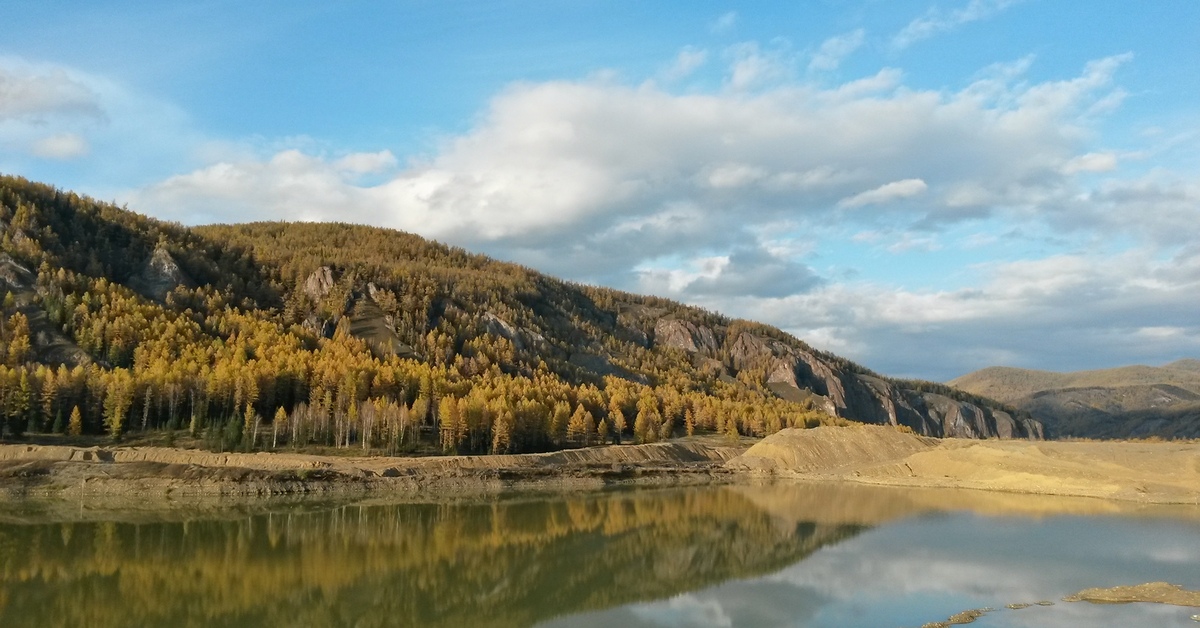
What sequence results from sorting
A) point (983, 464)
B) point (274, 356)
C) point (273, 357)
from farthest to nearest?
1. point (274, 356)
2. point (273, 357)
3. point (983, 464)

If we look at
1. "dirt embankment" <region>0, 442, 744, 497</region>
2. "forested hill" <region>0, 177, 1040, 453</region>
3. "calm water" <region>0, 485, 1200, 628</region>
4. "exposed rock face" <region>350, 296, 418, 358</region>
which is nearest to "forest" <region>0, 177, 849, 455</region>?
"forested hill" <region>0, 177, 1040, 453</region>

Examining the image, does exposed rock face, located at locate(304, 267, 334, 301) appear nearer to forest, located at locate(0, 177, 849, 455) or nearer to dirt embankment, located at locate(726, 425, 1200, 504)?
forest, located at locate(0, 177, 849, 455)

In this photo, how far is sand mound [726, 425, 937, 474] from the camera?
105 m

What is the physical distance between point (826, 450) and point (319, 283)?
105 meters

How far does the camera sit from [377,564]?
1598 inches

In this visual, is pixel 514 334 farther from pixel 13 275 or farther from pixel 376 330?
pixel 13 275

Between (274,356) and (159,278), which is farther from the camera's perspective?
(159,278)

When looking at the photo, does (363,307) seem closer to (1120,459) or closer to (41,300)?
(41,300)

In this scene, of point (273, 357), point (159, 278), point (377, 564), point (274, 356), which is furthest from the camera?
point (159, 278)

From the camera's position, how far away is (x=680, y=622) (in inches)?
1176

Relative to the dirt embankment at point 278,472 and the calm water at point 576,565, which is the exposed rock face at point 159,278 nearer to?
the dirt embankment at point 278,472

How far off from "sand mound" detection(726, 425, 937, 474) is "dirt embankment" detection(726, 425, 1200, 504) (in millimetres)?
127

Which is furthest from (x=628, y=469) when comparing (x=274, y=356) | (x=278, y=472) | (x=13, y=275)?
(x=13, y=275)

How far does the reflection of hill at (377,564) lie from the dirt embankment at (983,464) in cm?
3921
